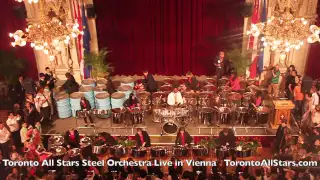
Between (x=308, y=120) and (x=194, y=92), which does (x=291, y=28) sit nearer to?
(x=308, y=120)

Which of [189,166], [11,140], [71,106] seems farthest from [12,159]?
[189,166]

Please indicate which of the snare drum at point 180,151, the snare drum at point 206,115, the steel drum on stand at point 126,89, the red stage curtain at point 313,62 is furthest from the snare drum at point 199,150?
the red stage curtain at point 313,62

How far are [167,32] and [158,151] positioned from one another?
4.90 meters

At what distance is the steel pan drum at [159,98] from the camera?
572 inches

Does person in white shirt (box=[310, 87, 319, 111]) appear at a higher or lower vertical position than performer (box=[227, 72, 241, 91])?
lower

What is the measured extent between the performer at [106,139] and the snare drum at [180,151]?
1.59 m

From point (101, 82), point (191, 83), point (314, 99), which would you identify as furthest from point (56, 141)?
point (314, 99)

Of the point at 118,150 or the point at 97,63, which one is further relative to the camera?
the point at 97,63

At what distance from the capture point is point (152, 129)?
45.6 feet

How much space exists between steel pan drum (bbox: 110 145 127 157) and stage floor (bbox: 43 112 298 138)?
913 mm

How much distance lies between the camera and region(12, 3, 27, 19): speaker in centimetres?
1546

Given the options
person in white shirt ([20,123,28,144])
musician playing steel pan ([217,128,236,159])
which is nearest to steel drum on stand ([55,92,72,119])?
person in white shirt ([20,123,28,144])

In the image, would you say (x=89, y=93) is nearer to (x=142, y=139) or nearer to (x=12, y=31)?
(x=142, y=139)

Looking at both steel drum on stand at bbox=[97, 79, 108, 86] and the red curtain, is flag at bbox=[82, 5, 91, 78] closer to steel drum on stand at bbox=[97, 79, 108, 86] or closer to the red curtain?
steel drum on stand at bbox=[97, 79, 108, 86]
